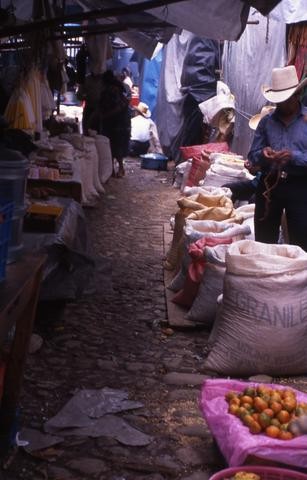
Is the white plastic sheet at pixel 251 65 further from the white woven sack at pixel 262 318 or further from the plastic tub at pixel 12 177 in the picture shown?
the plastic tub at pixel 12 177

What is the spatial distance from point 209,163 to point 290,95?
18.4 ft

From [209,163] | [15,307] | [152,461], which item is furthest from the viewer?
[209,163]

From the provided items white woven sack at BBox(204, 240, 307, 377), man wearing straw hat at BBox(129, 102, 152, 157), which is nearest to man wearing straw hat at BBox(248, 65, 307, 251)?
white woven sack at BBox(204, 240, 307, 377)

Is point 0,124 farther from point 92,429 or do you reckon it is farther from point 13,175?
point 92,429

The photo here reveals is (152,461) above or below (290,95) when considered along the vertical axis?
below

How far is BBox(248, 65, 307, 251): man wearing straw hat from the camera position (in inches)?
217

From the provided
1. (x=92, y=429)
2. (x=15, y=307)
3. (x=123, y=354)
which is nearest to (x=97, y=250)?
(x=123, y=354)

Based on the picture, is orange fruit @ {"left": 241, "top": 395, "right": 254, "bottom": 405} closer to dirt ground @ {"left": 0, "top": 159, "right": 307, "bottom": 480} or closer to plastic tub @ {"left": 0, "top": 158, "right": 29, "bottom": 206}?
dirt ground @ {"left": 0, "top": 159, "right": 307, "bottom": 480}

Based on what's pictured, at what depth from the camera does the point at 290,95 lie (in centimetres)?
556

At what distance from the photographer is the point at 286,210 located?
5754mm

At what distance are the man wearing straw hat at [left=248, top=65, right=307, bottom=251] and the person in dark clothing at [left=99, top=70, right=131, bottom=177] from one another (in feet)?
25.8

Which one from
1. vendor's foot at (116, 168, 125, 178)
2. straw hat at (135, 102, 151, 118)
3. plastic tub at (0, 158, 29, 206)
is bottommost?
vendor's foot at (116, 168, 125, 178)

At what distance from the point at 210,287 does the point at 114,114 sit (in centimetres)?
881

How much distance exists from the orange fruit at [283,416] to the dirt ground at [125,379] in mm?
481
